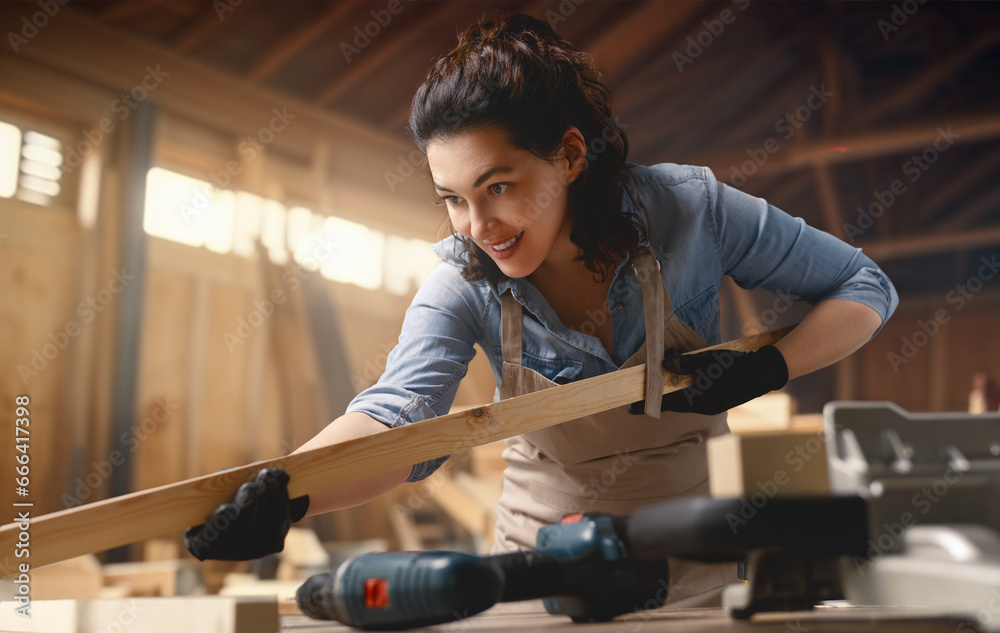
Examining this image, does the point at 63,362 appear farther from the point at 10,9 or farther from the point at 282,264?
the point at 10,9

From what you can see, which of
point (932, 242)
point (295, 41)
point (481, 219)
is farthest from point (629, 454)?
point (932, 242)

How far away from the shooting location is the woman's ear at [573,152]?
150cm

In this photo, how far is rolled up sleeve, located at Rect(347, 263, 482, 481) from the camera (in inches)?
56.1

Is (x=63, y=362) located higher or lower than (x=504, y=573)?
higher

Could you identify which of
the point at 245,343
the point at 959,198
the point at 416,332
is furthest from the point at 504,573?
the point at 959,198

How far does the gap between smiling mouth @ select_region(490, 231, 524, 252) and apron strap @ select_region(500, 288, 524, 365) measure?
168 mm

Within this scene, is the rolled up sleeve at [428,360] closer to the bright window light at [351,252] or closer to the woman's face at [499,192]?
the woman's face at [499,192]

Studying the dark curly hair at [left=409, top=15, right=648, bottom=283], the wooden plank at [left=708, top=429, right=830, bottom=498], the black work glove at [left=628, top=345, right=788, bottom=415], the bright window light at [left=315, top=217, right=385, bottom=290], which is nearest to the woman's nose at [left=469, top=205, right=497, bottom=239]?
the dark curly hair at [left=409, top=15, right=648, bottom=283]

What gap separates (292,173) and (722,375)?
4.44 metres

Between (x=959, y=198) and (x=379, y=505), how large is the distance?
6431 millimetres

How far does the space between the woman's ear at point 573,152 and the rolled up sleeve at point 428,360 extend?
1.06ft

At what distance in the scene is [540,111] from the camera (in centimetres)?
142

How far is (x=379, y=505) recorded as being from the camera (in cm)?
529

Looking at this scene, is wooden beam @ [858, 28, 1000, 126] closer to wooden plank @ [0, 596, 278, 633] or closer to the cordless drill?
the cordless drill
